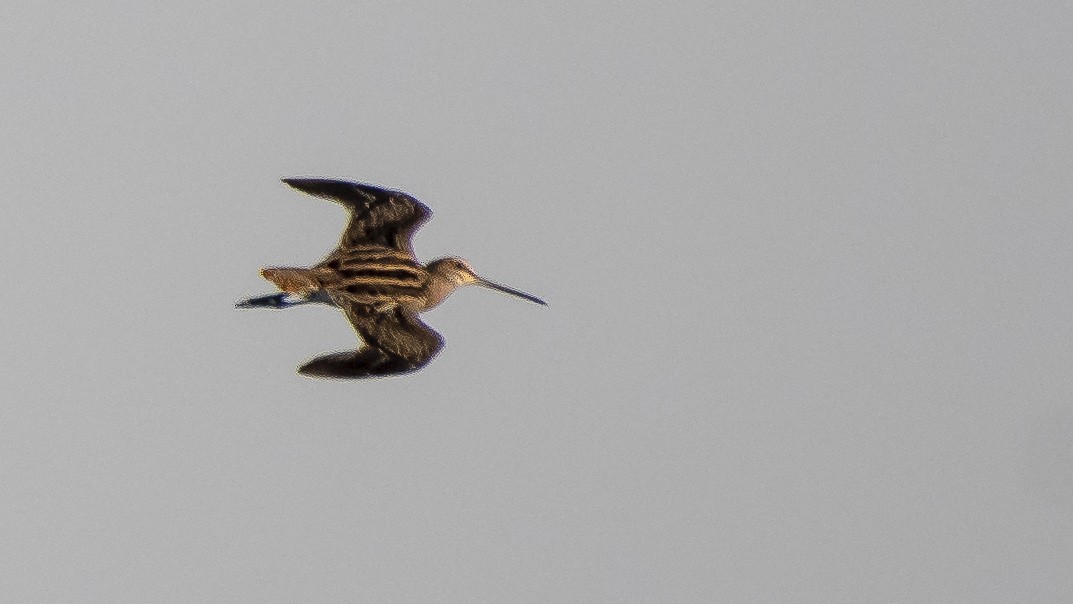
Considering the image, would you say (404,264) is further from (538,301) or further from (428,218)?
(538,301)

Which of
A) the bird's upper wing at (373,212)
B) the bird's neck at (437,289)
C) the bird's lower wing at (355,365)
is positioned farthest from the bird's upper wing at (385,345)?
the bird's upper wing at (373,212)

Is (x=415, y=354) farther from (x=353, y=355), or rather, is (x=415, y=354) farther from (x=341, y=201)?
(x=341, y=201)

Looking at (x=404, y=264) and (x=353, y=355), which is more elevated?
(x=404, y=264)

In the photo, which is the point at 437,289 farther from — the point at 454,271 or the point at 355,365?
the point at 355,365

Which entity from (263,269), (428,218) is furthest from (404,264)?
(263,269)

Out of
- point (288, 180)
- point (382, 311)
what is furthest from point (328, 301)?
point (288, 180)

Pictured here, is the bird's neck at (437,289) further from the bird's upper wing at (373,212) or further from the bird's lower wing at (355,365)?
the bird's lower wing at (355,365)

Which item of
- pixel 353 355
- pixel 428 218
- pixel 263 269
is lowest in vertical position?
pixel 353 355
